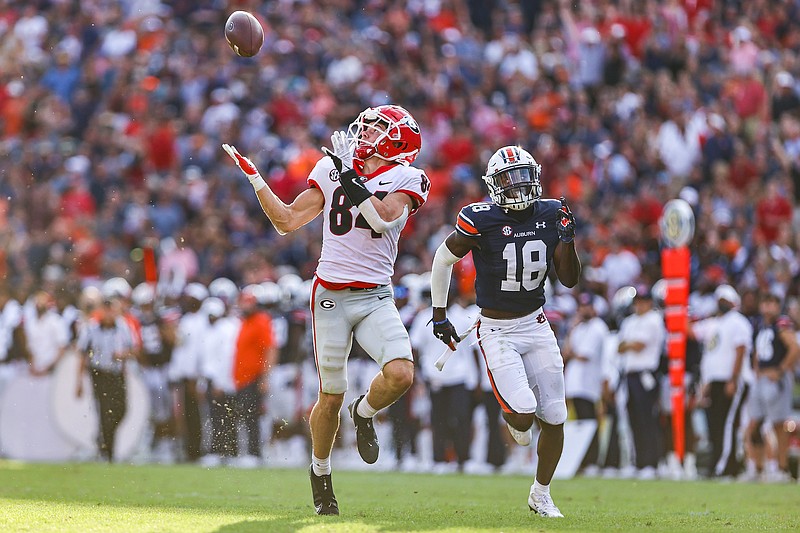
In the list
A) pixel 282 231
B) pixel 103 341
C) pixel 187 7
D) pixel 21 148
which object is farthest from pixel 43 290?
pixel 282 231

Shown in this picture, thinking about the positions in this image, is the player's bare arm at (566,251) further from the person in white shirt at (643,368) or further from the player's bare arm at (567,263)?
the person in white shirt at (643,368)

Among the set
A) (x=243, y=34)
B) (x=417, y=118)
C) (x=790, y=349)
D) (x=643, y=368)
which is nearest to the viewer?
A: (x=243, y=34)

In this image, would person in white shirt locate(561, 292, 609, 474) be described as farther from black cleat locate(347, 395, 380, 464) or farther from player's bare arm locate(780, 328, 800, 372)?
black cleat locate(347, 395, 380, 464)

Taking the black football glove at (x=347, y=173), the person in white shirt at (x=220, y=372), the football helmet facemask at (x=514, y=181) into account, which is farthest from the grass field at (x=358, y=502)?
the person in white shirt at (x=220, y=372)

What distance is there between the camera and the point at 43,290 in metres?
17.1

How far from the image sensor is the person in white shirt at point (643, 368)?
13484 millimetres

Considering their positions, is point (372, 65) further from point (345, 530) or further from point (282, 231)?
point (345, 530)

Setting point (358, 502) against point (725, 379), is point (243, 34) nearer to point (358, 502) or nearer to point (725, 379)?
point (358, 502)

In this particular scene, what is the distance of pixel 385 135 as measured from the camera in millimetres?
7508

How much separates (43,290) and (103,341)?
2.89 m

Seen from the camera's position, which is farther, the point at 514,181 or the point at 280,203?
the point at 514,181

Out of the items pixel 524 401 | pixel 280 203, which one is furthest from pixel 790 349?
pixel 280 203

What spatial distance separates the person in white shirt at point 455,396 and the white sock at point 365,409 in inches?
250

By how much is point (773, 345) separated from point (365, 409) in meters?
6.89
